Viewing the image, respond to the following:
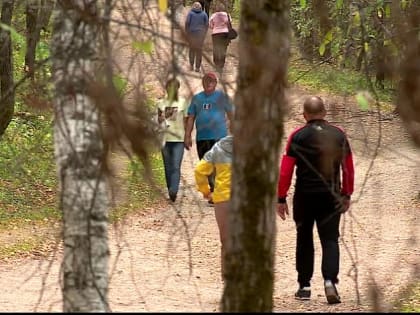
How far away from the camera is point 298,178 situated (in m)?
8.82

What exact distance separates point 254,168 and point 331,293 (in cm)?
498

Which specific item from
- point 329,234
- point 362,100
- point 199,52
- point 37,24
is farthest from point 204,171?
point 199,52

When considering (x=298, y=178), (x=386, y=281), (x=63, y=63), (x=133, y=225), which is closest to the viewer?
(x=63, y=63)

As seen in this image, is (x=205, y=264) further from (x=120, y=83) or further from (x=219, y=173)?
(x=120, y=83)

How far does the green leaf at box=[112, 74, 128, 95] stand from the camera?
450cm

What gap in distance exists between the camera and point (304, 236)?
9.02 metres

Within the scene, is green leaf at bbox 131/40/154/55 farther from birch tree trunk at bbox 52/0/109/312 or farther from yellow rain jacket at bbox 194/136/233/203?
yellow rain jacket at bbox 194/136/233/203

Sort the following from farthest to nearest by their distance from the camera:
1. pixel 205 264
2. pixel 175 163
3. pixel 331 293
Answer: pixel 175 163, pixel 205 264, pixel 331 293

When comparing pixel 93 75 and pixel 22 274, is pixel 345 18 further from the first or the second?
pixel 22 274

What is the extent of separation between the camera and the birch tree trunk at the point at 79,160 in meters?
4.86

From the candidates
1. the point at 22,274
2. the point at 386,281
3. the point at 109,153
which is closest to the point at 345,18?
the point at 109,153

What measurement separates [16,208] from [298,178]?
6365mm

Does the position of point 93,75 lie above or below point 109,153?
above

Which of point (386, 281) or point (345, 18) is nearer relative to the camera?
point (345, 18)
